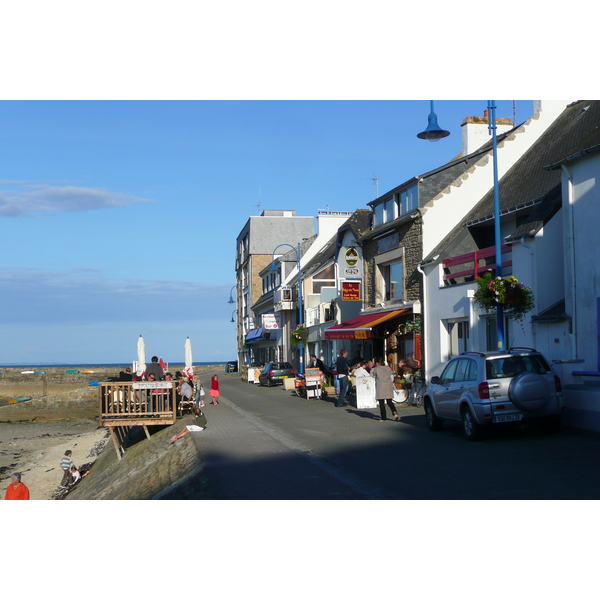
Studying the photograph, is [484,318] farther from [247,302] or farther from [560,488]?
[247,302]

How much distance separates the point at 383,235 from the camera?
2666cm

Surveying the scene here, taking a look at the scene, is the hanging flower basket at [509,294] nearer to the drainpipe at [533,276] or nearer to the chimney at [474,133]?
the drainpipe at [533,276]

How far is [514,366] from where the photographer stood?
41.3ft

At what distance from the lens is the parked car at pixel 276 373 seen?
4047 centimetres

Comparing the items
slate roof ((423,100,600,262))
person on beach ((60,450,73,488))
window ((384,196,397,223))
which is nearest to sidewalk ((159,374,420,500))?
person on beach ((60,450,73,488))

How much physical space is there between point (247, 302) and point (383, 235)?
45.2 m

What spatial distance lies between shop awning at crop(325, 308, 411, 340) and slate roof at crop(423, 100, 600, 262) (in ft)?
8.88

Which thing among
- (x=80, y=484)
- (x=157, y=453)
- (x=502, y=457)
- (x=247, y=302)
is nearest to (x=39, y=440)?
(x=80, y=484)

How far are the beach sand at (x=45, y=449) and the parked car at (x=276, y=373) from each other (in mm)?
9841

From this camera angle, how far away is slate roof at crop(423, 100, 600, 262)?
17.5m

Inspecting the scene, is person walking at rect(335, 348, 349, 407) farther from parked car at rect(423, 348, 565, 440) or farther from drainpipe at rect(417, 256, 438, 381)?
parked car at rect(423, 348, 565, 440)

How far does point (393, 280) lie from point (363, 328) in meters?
3.58

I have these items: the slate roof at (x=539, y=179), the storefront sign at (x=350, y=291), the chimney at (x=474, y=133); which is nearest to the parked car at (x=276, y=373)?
the storefront sign at (x=350, y=291)

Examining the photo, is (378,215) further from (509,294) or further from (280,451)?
(280,451)
